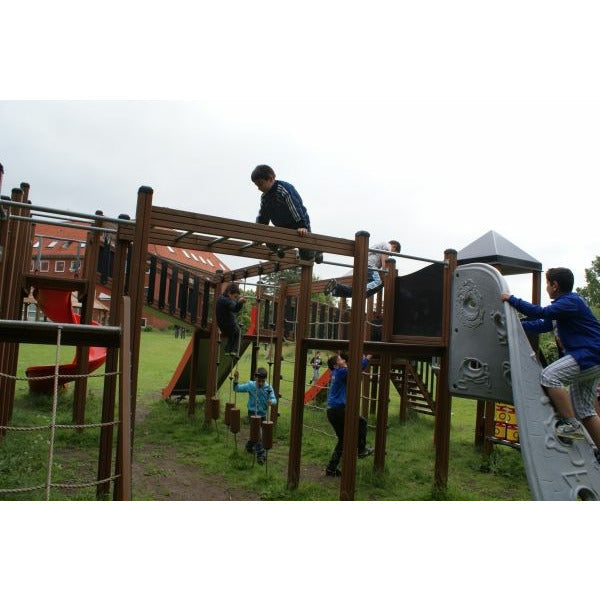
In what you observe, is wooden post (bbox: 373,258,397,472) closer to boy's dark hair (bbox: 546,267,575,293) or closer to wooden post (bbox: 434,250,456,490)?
wooden post (bbox: 434,250,456,490)

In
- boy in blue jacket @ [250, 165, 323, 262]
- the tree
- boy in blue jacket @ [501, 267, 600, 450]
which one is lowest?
boy in blue jacket @ [501, 267, 600, 450]

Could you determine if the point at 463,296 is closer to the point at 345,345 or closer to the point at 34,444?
the point at 345,345

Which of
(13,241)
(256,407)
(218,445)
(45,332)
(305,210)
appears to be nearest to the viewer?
(45,332)

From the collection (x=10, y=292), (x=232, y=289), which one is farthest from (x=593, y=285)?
(x=10, y=292)

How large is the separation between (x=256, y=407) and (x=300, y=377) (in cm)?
168

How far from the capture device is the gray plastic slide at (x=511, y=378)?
12.7 feet

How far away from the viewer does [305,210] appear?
17.1ft

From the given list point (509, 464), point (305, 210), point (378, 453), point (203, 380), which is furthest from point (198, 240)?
point (203, 380)

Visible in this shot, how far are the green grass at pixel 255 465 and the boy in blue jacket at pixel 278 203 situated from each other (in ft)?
8.86

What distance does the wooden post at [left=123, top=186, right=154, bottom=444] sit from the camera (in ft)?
12.5

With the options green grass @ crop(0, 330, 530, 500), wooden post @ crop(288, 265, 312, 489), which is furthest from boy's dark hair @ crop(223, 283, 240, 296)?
wooden post @ crop(288, 265, 312, 489)

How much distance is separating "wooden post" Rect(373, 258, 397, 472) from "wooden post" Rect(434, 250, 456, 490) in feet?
2.48

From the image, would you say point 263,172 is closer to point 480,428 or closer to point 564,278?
point 564,278

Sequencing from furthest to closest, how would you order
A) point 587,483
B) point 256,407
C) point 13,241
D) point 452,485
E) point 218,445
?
point 218,445 < point 256,407 < point 13,241 < point 452,485 < point 587,483
